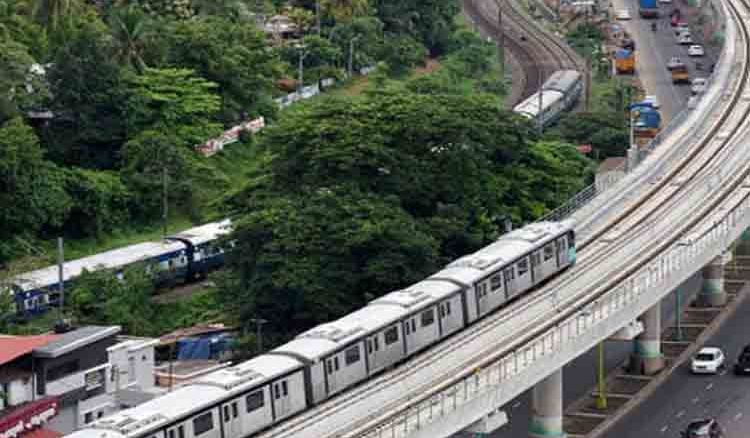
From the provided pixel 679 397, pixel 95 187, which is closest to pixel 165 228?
pixel 95 187

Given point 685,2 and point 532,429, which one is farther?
point 685,2

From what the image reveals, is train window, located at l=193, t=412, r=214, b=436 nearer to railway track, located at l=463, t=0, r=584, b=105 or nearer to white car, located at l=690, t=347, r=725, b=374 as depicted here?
white car, located at l=690, t=347, r=725, b=374

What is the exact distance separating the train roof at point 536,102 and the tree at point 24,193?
36367 mm

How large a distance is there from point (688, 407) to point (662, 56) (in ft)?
251

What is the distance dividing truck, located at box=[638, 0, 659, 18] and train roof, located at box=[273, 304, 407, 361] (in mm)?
98240

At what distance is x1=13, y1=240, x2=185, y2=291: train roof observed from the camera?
76688 millimetres

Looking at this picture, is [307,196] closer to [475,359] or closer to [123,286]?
[123,286]

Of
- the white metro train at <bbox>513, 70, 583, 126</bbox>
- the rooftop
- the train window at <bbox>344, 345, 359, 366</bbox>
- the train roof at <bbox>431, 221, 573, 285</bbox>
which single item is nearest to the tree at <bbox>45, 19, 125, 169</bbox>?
the white metro train at <bbox>513, 70, 583, 126</bbox>

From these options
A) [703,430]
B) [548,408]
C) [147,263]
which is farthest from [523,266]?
[147,263]

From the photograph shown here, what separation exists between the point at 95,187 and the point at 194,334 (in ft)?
51.7

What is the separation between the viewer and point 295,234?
68.8 m

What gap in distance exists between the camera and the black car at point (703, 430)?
6028cm

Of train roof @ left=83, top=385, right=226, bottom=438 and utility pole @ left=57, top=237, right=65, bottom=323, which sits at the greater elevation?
train roof @ left=83, top=385, right=226, bottom=438

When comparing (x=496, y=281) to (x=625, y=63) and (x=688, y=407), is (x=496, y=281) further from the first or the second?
(x=625, y=63)
